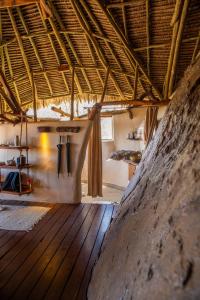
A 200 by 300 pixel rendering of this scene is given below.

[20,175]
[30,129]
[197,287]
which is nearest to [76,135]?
[30,129]

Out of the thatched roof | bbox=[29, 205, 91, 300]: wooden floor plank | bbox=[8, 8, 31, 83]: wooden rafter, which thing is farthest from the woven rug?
bbox=[8, 8, 31, 83]: wooden rafter

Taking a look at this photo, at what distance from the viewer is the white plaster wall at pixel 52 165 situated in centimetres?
464

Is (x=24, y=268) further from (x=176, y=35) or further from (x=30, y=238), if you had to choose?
(x=176, y=35)

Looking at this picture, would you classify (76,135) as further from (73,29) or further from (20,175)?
(73,29)

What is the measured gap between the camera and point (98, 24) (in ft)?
13.6

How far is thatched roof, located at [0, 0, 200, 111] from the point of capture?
3764mm

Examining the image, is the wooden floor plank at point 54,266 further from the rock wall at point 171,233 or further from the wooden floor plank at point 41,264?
the rock wall at point 171,233

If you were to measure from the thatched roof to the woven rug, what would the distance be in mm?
2831

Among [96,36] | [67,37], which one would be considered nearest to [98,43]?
[96,36]

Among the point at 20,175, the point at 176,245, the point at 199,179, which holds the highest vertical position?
the point at 199,179

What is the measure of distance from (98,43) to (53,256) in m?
3.86

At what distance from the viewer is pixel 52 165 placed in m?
4.77

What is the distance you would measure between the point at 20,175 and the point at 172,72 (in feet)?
11.4

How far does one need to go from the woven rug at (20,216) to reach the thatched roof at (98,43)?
2.83m
